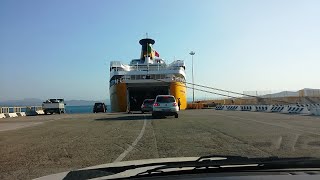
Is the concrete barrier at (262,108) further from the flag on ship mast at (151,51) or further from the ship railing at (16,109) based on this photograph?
the ship railing at (16,109)

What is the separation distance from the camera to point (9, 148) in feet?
40.9

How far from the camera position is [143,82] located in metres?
47.7

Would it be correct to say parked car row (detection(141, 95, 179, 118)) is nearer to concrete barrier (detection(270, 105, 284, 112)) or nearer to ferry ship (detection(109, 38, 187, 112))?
concrete barrier (detection(270, 105, 284, 112))

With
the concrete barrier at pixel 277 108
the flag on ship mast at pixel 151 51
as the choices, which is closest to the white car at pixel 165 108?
the concrete barrier at pixel 277 108

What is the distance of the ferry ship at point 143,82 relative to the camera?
47.8 m

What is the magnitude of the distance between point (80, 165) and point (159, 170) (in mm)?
5371

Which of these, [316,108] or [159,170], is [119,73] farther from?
[159,170]

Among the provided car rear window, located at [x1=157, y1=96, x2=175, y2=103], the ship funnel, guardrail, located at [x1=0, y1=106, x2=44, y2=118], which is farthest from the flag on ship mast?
car rear window, located at [x1=157, y1=96, x2=175, y2=103]

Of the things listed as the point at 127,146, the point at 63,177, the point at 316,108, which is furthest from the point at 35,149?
the point at 316,108

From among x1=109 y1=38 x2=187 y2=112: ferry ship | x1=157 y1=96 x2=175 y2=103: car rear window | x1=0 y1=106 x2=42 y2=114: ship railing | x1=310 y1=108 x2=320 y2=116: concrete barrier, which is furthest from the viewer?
x1=0 y1=106 x2=42 y2=114: ship railing

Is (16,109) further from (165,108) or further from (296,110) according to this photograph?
(296,110)

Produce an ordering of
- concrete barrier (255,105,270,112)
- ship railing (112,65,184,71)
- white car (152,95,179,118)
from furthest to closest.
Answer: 1. ship railing (112,65,184,71)
2. concrete barrier (255,105,270,112)
3. white car (152,95,179,118)

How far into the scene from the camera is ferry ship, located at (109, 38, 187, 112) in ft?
157

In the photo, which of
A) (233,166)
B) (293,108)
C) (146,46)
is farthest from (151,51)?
(233,166)
